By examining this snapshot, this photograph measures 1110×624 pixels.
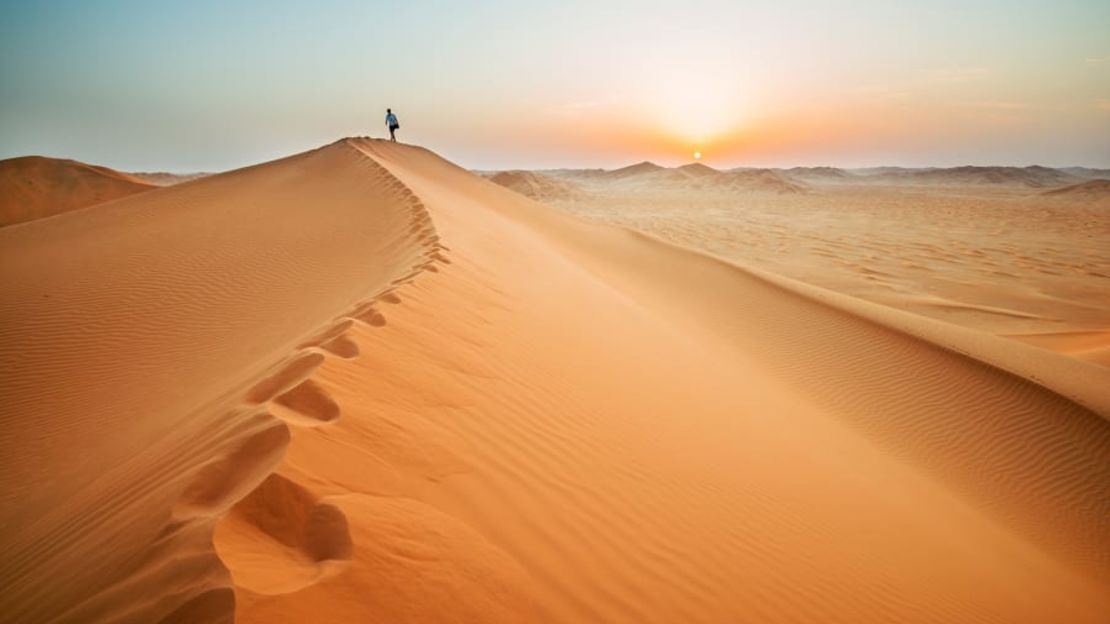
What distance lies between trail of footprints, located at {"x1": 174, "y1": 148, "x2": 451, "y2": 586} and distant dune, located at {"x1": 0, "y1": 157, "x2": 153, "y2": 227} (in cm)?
3840

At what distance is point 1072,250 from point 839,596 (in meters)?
23.8

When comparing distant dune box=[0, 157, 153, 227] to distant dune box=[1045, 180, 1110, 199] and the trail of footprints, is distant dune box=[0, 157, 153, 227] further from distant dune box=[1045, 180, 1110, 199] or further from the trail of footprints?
distant dune box=[1045, 180, 1110, 199]

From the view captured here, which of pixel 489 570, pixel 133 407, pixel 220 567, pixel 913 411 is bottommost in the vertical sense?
pixel 913 411

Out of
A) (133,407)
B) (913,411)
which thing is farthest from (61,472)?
(913,411)

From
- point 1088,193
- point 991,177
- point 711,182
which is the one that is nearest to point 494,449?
point 1088,193

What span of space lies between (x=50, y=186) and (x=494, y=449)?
148ft

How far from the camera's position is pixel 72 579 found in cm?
167

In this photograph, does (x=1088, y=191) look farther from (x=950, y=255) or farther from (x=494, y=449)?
(x=494, y=449)

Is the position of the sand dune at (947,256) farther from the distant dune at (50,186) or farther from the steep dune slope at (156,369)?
the distant dune at (50,186)

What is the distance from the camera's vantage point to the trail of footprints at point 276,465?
1.69 m

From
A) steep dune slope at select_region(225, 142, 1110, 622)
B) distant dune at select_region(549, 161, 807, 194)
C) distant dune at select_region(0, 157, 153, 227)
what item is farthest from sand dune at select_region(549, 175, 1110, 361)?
distant dune at select_region(0, 157, 153, 227)

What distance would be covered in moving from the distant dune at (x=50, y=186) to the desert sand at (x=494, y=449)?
3145 centimetres

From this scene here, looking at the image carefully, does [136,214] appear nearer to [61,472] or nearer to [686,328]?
[61,472]

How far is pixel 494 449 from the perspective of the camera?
2592 millimetres
